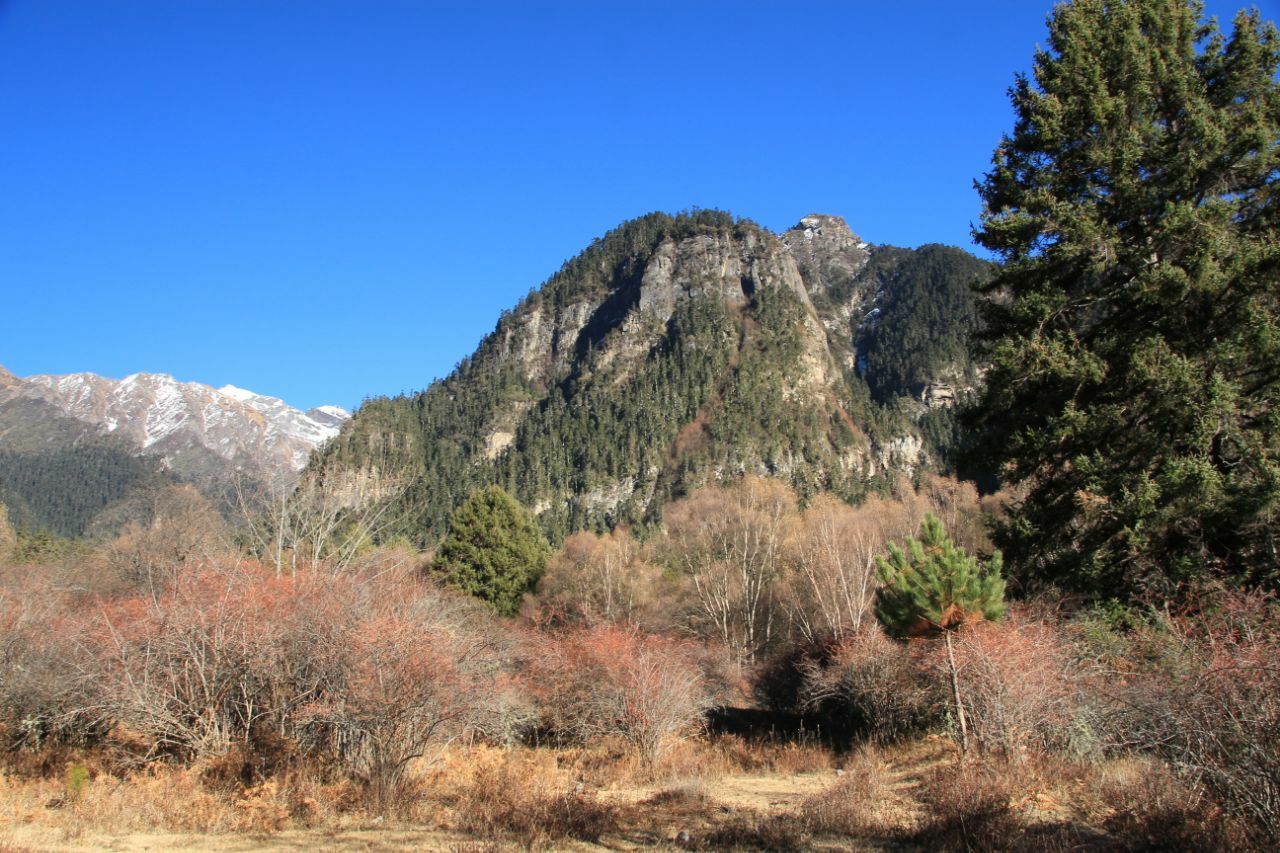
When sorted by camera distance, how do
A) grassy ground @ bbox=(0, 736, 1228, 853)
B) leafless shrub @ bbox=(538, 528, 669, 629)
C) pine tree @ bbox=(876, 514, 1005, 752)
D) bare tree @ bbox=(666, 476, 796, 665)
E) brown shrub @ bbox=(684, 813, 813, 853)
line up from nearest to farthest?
grassy ground @ bbox=(0, 736, 1228, 853)
brown shrub @ bbox=(684, 813, 813, 853)
pine tree @ bbox=(876, 514, 1005, 752)
leafless shrub @ bbox=(538, 528, 669, 629)
bare tree @ bbox=(666, 476, 796, 665)

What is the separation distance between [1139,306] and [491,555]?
37.0 meters

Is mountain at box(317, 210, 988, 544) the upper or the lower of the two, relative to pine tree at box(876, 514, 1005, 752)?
upper

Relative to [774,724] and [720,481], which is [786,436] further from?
[774,724]

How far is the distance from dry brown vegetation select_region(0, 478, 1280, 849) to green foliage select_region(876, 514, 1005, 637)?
2.02 ft

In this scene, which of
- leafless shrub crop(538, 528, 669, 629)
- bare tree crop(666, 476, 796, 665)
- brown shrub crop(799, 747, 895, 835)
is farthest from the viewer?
bare tree crop(666, 476, 796, 665)

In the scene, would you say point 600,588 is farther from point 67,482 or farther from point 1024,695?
point 67,482

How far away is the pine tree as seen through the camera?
585 inches

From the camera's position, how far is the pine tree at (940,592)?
1485 centimetres

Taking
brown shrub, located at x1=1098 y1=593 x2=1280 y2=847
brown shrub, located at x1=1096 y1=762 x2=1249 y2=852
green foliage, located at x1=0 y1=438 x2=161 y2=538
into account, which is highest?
green foliage, located at x1=0 y1=438 x2=161 y2=538

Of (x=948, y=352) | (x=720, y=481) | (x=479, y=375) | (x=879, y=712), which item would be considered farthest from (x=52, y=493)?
(x=879, y=712)

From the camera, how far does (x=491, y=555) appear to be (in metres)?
45.7

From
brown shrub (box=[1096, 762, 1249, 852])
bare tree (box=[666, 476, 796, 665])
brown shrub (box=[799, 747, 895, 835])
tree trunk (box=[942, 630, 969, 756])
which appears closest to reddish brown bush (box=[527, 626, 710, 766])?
brown shrub (box=[799, 747, 895, 835])

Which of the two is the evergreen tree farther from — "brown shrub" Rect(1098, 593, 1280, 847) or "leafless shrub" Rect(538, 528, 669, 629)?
"leafless shrub" Rect(538, 528, 669, 629)

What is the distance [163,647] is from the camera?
15.8 m
